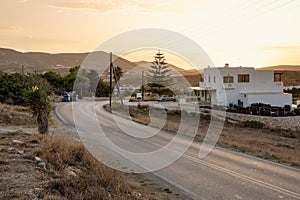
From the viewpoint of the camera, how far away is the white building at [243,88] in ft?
196

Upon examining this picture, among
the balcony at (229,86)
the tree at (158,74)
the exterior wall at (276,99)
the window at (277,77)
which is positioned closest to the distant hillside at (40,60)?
the tree at (158,74)

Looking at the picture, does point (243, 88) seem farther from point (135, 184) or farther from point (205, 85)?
point (135, 184)

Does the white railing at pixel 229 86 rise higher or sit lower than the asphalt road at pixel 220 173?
higher

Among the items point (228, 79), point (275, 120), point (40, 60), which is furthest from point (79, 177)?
point (40, 60)

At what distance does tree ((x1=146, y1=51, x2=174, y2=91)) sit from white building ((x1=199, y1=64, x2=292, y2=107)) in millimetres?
31444

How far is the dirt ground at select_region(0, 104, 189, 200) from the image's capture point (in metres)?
8.18

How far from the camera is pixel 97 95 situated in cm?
8975

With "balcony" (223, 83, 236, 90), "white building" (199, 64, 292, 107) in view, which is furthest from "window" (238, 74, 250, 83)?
"balcony" (223, 83, 236, 90)

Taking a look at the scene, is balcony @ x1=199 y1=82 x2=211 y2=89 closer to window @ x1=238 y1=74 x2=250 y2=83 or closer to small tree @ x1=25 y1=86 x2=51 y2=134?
window @ x1=238 y1=74 x2=250 y2=83

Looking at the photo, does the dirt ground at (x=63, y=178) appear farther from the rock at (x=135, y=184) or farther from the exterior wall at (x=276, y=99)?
the exterior wall at (x=276, y=99)

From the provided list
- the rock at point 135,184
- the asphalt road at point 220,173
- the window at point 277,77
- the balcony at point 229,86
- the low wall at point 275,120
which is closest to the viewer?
the asphalt road at point 220,173

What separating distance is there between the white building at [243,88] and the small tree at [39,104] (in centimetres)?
4184

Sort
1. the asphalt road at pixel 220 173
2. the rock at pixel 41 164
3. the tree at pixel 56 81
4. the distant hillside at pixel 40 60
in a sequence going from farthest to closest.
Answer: the distant hillside at pixel 40 60 < the tree at pixel 56 81 < the rock at pixel 41 164 < the asphalt road at pixel 220 173

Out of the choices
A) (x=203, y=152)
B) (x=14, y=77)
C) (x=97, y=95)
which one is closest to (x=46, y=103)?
(x=203, y=152)
